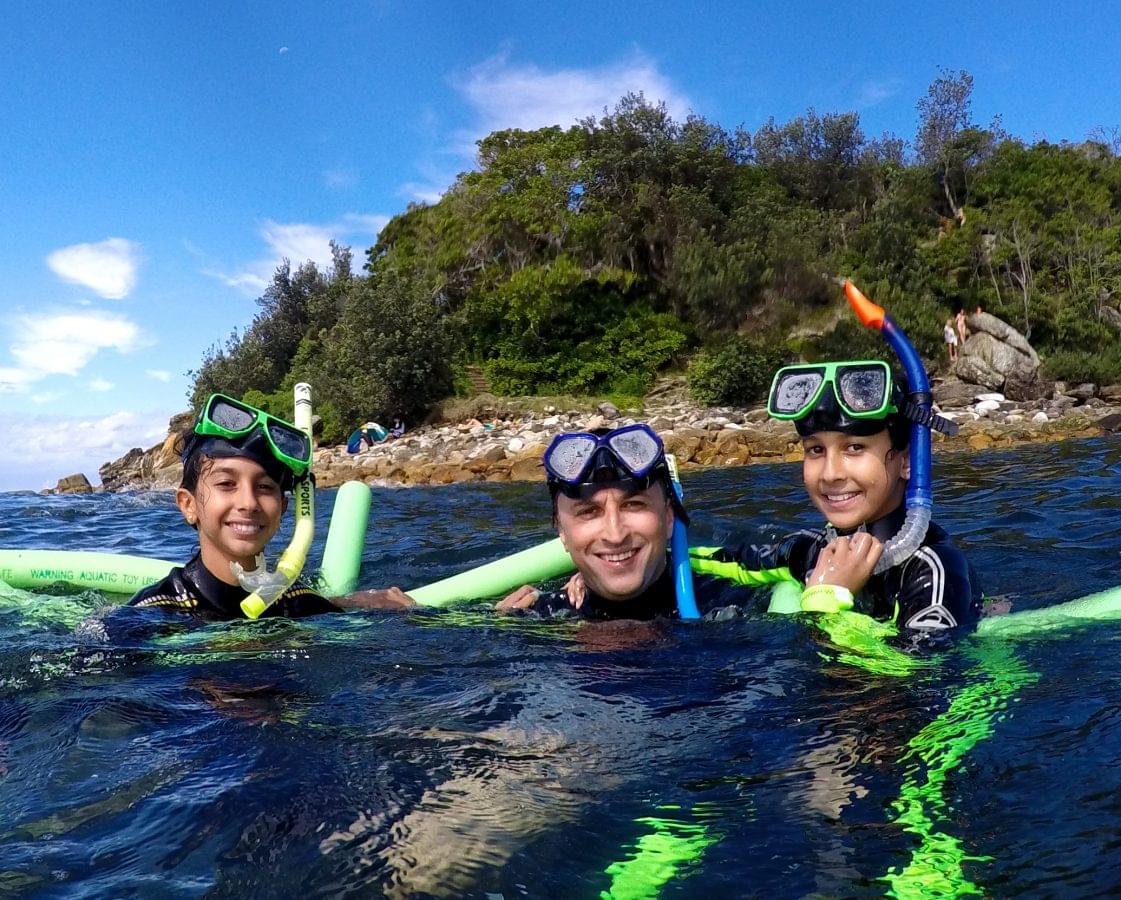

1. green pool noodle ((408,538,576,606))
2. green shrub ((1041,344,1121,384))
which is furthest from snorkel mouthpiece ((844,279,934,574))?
green shrub ((1041,344,1121,384))

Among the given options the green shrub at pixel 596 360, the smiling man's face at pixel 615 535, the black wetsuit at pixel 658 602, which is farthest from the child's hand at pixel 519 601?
the green shrub at pixel 596 360

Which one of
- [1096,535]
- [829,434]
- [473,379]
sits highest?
[473,379]

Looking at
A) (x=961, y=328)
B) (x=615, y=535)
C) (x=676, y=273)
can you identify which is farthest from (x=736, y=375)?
(x=615, y=535)

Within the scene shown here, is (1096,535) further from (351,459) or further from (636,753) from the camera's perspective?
(351,459)

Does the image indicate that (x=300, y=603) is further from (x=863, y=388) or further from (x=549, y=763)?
(x=863, y=388)

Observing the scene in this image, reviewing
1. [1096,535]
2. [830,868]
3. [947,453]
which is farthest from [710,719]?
[947,453]

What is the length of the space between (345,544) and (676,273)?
22.0 m

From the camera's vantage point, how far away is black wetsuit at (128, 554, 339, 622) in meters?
3.71

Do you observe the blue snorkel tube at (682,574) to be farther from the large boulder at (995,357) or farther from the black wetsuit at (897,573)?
the large boulder at (995,357)

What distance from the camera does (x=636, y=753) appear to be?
2154 mm

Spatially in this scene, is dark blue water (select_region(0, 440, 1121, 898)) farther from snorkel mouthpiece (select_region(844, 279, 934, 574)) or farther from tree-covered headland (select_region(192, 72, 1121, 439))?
tree-covered headland (select_region(192, 72, 1121, 439))


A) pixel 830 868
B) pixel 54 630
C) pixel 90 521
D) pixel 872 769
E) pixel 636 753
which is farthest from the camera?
pixel 90 521

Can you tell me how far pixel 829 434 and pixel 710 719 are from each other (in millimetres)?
1473

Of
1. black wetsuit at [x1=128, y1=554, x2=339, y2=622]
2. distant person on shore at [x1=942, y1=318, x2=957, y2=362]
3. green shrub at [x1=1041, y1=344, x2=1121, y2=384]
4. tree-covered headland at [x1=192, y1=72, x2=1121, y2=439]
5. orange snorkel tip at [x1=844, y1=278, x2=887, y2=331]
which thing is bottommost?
black wetsuit at [x1=128, y1=554, x2=339, y2=622]
